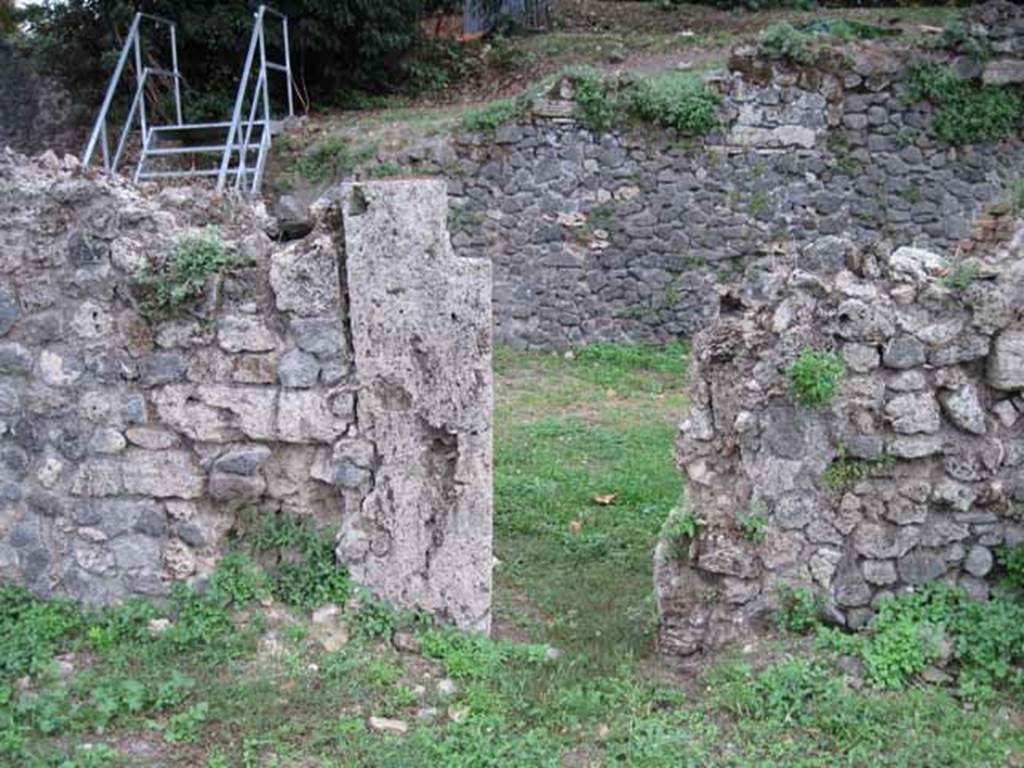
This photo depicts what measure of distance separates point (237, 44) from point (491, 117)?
12.8 feet

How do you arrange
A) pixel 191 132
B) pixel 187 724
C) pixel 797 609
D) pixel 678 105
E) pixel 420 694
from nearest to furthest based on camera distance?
pixel 187 724 → pixel 420 694 → pixel 797 609 → pixel 678 105 → pixel 191 132

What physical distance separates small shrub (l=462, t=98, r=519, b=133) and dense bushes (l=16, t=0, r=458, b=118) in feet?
11.0

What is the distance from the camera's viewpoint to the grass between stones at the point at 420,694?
371 cm

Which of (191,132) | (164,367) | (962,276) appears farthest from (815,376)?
(191,132)

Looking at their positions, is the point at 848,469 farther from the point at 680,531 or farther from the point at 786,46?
the point at 786,46

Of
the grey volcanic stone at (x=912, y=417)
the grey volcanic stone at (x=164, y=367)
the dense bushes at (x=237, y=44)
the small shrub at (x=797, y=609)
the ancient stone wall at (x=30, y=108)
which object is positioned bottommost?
the small shrub at (x=797, y=609)

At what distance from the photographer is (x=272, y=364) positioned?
441 cm

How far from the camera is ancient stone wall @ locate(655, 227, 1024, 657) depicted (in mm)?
4242

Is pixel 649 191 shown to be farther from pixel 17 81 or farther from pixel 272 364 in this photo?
pixel 17 81

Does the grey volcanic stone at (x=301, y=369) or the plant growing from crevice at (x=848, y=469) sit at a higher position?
the grey volcanic stone at (x=301, y=369)

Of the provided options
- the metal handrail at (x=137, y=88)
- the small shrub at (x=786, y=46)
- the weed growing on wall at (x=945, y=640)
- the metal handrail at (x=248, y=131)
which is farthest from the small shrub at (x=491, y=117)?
the weed growing on wall at (x=945, y=640)

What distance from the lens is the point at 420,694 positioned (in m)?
4.08

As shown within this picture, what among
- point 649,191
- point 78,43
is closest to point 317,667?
point 649,191

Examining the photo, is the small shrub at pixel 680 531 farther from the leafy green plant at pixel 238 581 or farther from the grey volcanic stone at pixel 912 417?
the leafy green plant at pixel 238 581
